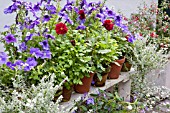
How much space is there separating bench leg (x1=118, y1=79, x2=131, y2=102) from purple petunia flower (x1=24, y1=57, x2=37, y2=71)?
4.26 ft

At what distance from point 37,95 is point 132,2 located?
12.4 ft

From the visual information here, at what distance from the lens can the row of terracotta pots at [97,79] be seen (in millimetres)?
2464

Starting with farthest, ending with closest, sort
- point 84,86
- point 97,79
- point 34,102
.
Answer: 1. point 97,79
2. point 84,86
3. point 34,102

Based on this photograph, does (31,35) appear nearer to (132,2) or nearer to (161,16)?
(132,2)

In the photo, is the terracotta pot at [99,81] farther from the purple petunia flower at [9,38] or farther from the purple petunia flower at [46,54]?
the purple petunia flower at [9,38]

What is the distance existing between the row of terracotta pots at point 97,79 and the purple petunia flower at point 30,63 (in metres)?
0.34

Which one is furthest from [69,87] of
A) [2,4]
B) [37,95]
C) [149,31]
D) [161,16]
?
[161,16]

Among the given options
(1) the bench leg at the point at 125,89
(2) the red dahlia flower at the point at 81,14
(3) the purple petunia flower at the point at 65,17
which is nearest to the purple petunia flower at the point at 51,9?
(3) the purple petunia flower at the point at 65,17

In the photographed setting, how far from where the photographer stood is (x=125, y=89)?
331 cm

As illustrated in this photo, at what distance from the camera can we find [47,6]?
263cm

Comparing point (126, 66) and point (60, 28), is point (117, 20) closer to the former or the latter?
point (126, 66)

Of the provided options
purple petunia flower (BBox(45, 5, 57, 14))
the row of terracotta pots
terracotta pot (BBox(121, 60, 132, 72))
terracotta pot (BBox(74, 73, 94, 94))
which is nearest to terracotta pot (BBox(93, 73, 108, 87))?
the row of terracotta pots

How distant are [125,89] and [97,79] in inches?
26.6

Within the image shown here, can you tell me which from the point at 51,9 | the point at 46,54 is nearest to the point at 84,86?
the point at 46,54
